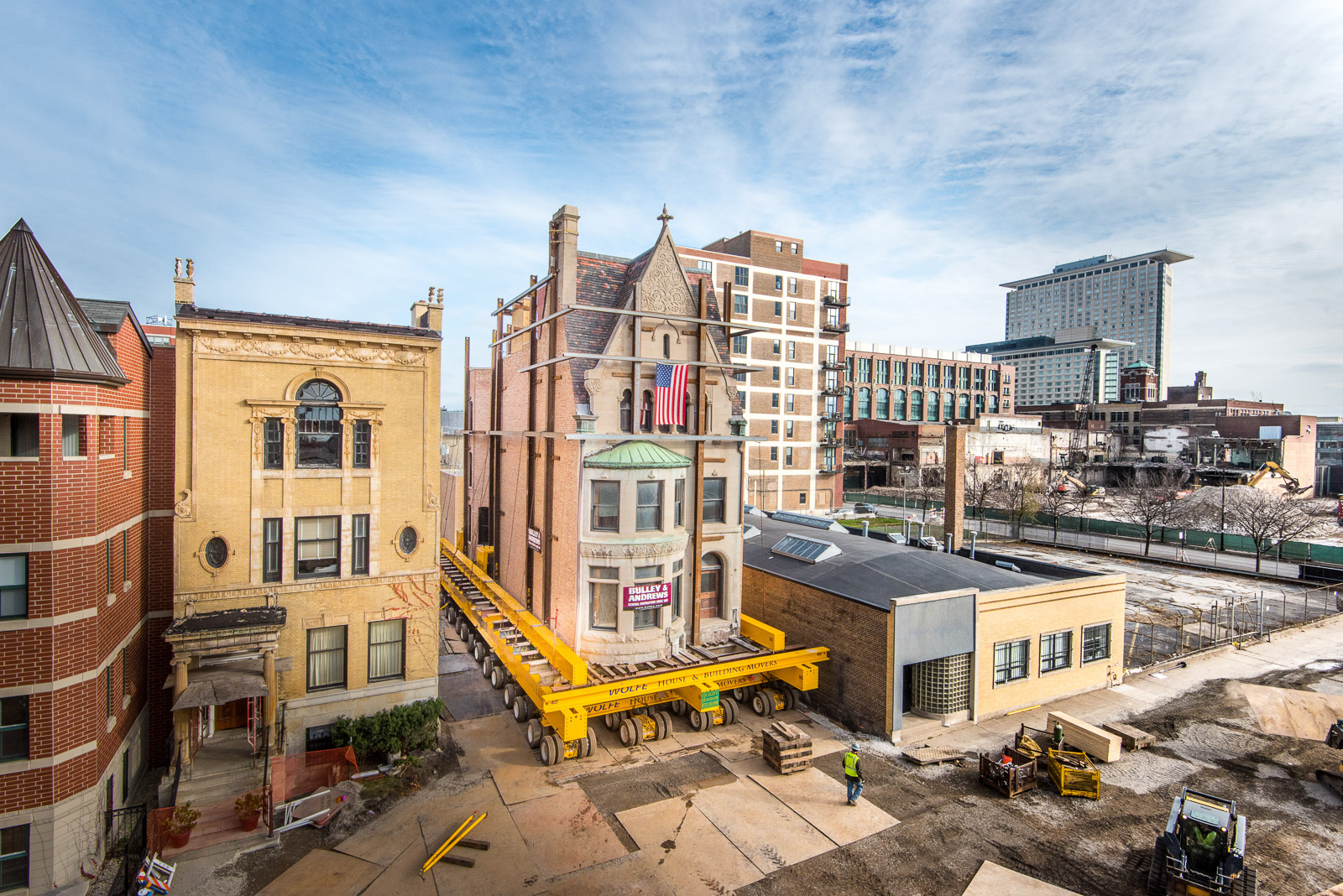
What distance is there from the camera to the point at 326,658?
19875mm

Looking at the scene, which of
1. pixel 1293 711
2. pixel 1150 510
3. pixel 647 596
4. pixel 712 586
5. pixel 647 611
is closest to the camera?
pixel 647 596

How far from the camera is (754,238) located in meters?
67.2

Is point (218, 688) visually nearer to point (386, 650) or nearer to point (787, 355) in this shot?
point (386, 650)

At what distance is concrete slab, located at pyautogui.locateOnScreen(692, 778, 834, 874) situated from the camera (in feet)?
51.6

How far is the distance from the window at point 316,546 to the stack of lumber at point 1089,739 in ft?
76.6

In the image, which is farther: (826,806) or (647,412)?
(647,412)

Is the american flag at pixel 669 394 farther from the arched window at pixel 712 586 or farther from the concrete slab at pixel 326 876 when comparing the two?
the concrete slab at pixel 326 876

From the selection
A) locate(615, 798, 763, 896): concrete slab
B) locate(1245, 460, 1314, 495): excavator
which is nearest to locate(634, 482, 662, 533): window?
locate(615, 798, 763, 896): concrete slab

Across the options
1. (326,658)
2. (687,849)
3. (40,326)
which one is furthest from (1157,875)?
(40,326)

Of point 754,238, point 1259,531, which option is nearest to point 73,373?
point 754,238

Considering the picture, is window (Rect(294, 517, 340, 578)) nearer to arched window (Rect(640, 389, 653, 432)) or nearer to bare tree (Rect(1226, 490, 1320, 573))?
arched window (Rect(640, 389, 653, 432))

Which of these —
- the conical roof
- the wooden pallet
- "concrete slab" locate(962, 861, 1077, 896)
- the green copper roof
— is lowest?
"concrete slab" locate(962, 861, 1077, 896)

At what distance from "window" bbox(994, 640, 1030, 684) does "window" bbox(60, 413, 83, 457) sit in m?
27.2

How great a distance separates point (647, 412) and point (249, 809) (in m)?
15.7
